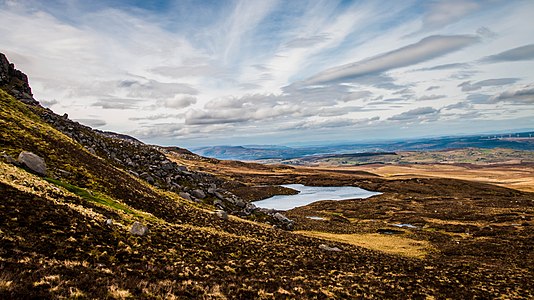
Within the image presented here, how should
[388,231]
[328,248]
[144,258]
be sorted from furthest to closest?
[388,231]
[328,248]
[144,258]

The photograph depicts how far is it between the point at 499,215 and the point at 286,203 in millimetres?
74124

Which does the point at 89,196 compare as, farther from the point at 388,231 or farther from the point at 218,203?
the point at 388,231

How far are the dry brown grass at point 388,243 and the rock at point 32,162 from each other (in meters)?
45.2

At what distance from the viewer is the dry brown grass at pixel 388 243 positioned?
51.9 meters

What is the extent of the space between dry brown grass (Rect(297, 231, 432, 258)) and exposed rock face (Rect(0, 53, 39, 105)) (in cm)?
8693

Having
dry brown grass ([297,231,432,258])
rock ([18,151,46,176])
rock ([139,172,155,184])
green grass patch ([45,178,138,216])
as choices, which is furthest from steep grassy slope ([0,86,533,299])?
rock ([139,172,155,184])

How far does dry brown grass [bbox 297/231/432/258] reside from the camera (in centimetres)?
5191

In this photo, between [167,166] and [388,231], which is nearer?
[388,231]

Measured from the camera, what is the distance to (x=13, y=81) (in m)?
93.1

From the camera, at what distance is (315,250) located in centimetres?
3919

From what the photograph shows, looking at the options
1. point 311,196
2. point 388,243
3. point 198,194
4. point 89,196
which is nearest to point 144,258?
point 89,196

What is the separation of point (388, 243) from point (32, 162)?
59.5m

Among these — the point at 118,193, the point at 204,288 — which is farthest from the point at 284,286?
the point at 118,193

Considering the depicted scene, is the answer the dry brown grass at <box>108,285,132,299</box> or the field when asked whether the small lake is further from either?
the dry brown grass at <box>108,285,132,299</box>
